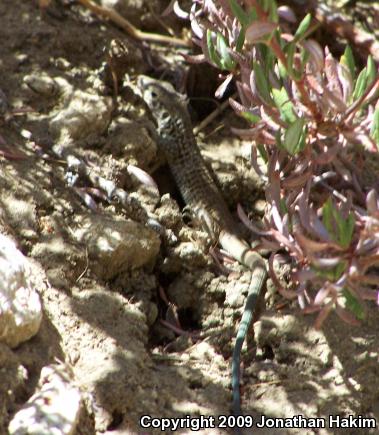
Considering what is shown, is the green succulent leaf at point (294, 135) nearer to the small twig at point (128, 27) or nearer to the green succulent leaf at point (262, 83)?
the green succulent leaf at point (262, 83)

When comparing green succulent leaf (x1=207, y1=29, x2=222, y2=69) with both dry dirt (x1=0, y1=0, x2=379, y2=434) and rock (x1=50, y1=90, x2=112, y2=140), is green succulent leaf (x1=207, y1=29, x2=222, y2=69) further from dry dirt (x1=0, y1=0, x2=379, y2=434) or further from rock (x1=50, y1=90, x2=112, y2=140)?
rock (x1=50, y1=90, x2=112, y2=140)

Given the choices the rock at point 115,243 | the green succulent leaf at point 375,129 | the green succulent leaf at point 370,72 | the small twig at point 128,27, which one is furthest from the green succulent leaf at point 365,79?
the small twig at point 128,27

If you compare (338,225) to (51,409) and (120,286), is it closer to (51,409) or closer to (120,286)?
(51,409)

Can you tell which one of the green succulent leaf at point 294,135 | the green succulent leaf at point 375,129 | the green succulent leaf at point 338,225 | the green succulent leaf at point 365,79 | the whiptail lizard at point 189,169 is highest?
the green succulent leaf at point 365,79

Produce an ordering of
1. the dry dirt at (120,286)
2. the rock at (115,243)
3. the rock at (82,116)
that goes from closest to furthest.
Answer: the dry dirt at (120,286), the rock at (115,243), the rock at (82,116)

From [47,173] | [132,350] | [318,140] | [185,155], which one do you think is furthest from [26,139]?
[318,140]

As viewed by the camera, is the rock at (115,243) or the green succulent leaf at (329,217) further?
the rock at (115,243)

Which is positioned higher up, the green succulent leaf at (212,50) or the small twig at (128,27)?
the green succulent leaf at (212,50)
